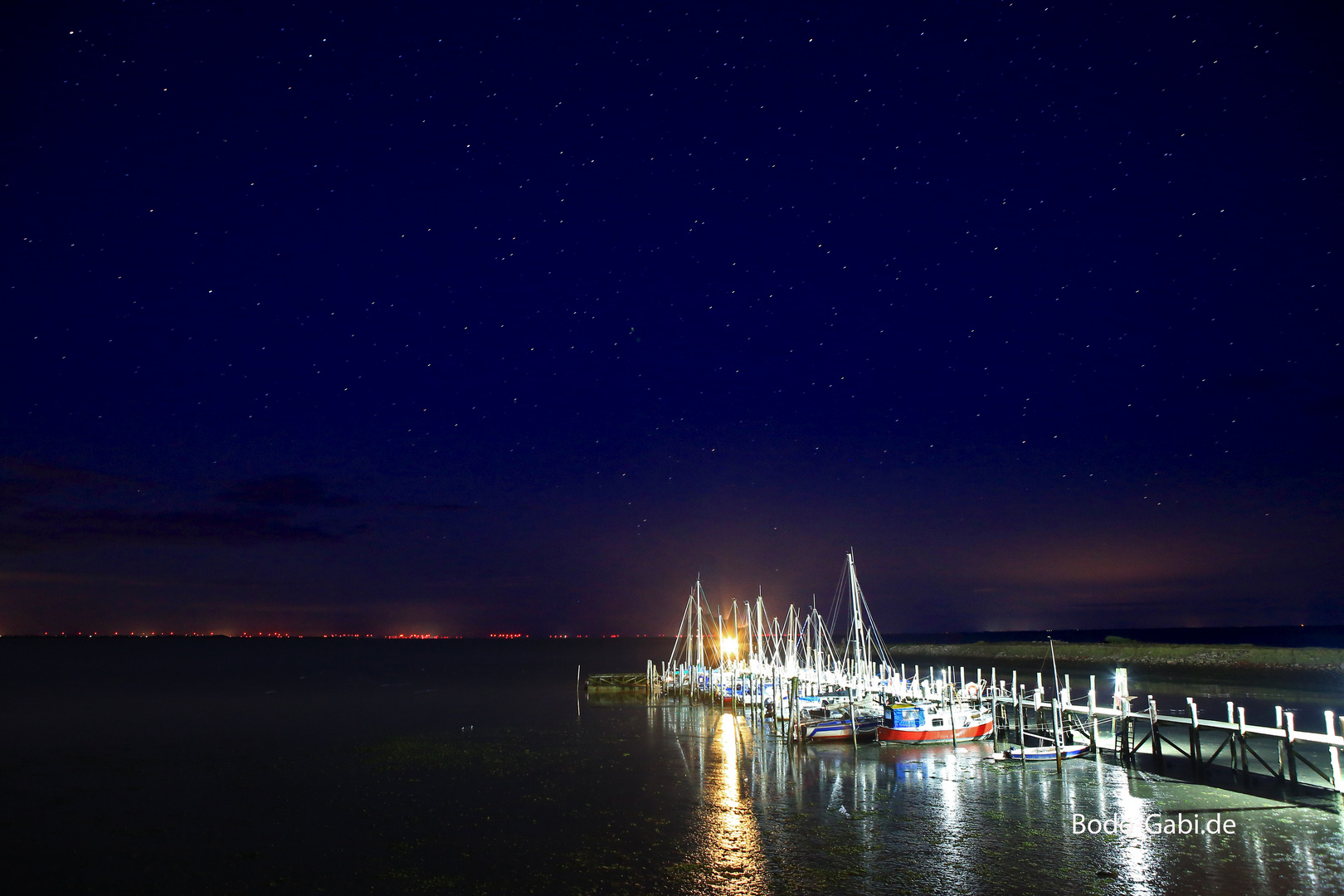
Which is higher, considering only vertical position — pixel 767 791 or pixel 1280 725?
pixel 1280 725

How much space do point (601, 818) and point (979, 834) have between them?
10475mm

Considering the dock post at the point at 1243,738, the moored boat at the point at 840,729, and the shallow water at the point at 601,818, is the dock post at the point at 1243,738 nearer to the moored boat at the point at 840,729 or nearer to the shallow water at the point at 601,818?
the shallow water at the point at 601,818

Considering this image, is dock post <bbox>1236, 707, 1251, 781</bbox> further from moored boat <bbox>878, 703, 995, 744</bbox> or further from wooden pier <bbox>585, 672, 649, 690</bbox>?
wooden pier <bbox>585, 672, 649, 690</bbox>

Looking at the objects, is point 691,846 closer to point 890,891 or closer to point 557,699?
point 890,891

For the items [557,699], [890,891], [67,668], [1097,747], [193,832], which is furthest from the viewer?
[67,668]

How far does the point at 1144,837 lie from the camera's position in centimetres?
2169

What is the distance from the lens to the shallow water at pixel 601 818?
19.5 meters

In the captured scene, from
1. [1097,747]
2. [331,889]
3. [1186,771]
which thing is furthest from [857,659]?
[331,889]

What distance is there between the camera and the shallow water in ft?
63.9

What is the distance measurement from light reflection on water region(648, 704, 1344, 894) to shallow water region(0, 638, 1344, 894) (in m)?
A: 0.09

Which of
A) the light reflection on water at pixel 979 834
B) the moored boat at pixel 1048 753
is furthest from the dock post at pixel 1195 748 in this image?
the moored boat at pixel 1048 753

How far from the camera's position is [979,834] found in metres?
22.7

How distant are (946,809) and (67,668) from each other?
434 feet

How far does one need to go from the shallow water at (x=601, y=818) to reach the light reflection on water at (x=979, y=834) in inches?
3.5
